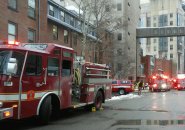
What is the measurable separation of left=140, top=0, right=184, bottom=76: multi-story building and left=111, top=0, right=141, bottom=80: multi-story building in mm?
58105

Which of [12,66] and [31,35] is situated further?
[31,35]

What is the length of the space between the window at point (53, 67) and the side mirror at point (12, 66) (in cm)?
216

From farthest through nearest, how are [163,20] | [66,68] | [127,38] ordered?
[163,20], [127,38], [66,68]

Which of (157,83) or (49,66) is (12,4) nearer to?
(49,66)

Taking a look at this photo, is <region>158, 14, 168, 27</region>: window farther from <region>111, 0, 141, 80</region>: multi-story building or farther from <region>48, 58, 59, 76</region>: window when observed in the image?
<region>48, 58, 59, 76</region>: window

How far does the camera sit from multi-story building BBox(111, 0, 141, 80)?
5259cm

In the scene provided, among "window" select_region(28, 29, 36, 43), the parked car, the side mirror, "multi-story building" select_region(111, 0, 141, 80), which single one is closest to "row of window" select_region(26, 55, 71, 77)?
the side mirror

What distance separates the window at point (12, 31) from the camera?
1069 inches

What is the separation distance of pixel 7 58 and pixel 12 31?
1727 cm

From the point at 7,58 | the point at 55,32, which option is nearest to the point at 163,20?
the point at 55,32

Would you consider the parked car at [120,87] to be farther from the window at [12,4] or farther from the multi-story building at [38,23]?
the window at [12,4]

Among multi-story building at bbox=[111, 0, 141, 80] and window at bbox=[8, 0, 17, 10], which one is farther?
multi-story building at bbox=[111, 0, 141, 80]

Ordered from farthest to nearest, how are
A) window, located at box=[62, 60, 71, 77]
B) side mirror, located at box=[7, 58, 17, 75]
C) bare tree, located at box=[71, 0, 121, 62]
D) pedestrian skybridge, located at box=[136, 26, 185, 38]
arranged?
pedestrian skybridge, located at box=[136, 26, 185, 38]
bare tree, located at box=[71, 0, 121, 62]
window, located at box=[62, 60, 71, 77]
side mirror, located at box=[7, 58, 17, 75]

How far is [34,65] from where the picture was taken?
11969mm
